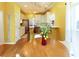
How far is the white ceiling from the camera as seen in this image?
44.6 inches

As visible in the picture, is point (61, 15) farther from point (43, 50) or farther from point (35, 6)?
point (43, 50)

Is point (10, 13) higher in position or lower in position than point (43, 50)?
higher

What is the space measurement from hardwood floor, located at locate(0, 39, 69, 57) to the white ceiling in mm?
300

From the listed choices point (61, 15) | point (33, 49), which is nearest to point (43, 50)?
point (33, 49)

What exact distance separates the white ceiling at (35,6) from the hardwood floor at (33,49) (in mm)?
300

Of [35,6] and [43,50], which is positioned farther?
[43,50]

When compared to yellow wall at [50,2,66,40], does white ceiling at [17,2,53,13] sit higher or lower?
higher

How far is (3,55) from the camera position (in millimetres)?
1140

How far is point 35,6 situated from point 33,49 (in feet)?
1.45

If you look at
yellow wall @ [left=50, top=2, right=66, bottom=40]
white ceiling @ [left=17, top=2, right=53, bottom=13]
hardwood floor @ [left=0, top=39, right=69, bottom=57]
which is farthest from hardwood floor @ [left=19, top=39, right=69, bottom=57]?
white ceiling @ [left=17, top=2, right=53, bottom=13]

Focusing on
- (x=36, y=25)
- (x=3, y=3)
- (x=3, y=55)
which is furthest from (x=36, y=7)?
(x=3, y=55)

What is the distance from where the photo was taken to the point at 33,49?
127 centimetres

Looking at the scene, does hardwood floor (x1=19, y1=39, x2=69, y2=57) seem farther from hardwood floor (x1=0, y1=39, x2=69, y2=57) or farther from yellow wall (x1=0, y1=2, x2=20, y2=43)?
yellow wall (x1=0, y1=2, x2=20, y2=43)

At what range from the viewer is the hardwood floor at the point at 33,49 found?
1167mm
